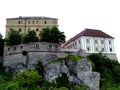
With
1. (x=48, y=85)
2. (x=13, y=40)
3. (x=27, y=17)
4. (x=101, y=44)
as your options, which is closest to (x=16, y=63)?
(x=13, y=40)

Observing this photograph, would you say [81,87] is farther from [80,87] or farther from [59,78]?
[59,78]

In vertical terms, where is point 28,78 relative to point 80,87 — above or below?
above

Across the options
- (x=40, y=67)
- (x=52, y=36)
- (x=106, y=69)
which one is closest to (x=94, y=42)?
(x=106, y=69)

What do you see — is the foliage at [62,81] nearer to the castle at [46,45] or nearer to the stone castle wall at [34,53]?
the stone castle wall at [34,53]

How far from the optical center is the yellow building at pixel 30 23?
2751 inches

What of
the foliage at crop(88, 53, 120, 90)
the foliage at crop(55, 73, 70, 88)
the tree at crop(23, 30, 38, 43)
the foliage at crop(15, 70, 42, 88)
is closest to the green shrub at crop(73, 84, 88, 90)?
the foliage at crop(55, 73, 70, 88)

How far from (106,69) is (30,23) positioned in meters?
19.3

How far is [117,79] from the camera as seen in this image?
6081cm

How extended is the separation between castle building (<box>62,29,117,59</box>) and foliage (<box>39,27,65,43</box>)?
29.7 ft

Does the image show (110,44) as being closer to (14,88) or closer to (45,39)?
(45,39)

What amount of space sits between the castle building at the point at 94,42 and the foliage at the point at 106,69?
699 centimetres

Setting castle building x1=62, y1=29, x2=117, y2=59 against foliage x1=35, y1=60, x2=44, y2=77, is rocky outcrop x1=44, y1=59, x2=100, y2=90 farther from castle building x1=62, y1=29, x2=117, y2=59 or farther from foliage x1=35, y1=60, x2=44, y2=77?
castle building x1=62, y1=29, x2=117, y2=59

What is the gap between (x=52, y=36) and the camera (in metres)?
62.1

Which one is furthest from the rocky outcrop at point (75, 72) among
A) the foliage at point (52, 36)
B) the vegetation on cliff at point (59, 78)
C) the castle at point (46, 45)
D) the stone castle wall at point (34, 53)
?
the foliage at point (52, 36)
